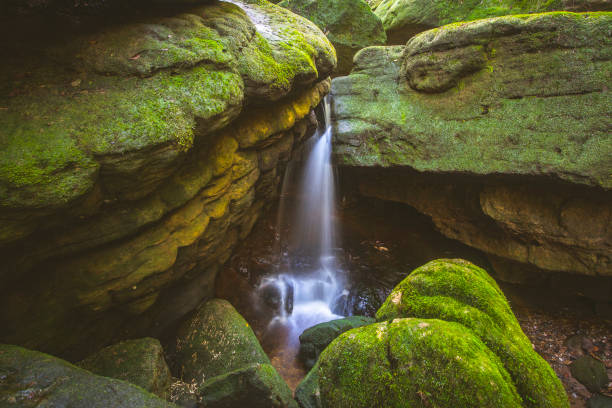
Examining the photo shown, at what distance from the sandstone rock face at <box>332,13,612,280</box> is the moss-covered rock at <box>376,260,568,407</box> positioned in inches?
135

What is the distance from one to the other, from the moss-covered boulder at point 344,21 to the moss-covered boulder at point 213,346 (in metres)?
12.2

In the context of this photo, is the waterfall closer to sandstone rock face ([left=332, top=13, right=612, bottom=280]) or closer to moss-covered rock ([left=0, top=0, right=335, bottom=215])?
sandstone rock face ([left=332, top=13, right=612, bottom=280])

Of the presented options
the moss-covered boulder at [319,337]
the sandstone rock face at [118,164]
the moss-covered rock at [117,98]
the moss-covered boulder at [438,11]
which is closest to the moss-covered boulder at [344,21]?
the moss-covered boulder at [438,11]

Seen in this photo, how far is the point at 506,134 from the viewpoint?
5.63 metres

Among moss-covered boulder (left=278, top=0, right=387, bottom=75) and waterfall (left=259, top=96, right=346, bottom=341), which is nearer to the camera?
waterfall (left=259, top=96, right=346, bottom=341)

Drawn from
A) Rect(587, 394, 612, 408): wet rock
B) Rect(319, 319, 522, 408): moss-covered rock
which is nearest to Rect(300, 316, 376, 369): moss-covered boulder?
Rect(319, 319, 522, 408): moss-covered rock

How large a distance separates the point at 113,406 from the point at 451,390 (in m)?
3.15

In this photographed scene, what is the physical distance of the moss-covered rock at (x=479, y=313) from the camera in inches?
90.1

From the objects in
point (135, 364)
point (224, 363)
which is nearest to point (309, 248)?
point (224, 363)

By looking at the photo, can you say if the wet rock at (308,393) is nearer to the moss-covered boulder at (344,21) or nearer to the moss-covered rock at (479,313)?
the moss-covered rock at (479,313)

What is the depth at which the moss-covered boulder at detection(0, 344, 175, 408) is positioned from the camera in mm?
2355

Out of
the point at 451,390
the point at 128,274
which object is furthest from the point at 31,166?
the point at 451,390

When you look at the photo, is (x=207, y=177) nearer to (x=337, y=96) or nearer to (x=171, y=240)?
(x=171, y=240)

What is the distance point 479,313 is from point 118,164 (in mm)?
4457
